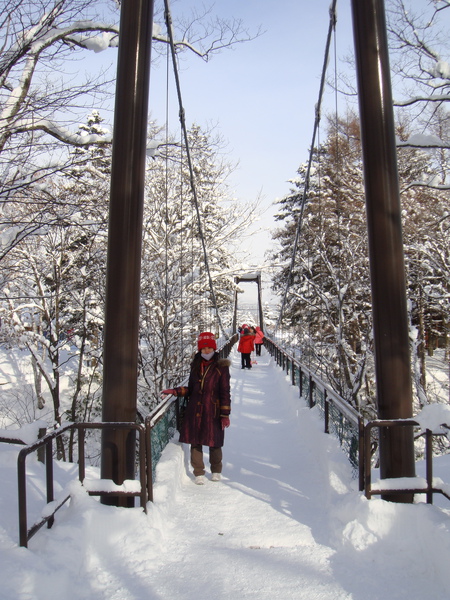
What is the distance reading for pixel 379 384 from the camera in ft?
11.4

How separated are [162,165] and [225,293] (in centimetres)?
1189

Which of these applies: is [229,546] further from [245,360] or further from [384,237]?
[245,360]

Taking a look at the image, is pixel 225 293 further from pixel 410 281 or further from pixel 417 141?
pixel 417 141

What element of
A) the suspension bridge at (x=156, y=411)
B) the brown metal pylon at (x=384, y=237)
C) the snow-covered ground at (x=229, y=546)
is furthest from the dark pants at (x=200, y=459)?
the brown metal pylon at (x=384, y=237)

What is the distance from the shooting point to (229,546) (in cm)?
313

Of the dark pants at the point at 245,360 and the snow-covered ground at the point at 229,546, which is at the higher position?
the dark pants at the point at 245,360

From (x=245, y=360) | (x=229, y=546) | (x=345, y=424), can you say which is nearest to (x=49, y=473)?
(x=229, y=546)

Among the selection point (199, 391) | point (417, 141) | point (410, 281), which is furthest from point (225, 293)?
point (199, 391)

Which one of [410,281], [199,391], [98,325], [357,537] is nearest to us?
[357,537]

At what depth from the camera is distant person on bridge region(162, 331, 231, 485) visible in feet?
14.3

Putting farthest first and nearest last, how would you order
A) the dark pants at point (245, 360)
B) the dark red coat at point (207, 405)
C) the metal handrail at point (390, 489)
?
the dark pants at point (245, 360) < the dark red coat at point (207, 405) < the metal handrail at point (390, 489)

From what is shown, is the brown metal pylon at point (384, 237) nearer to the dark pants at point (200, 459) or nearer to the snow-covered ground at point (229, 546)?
the snow-covered ground at point (229, 546)

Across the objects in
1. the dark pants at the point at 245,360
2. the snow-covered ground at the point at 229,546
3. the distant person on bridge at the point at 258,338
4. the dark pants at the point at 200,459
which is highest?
the distant person on bridge at the point at 258,338

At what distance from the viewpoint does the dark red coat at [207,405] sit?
4359 millimetres
